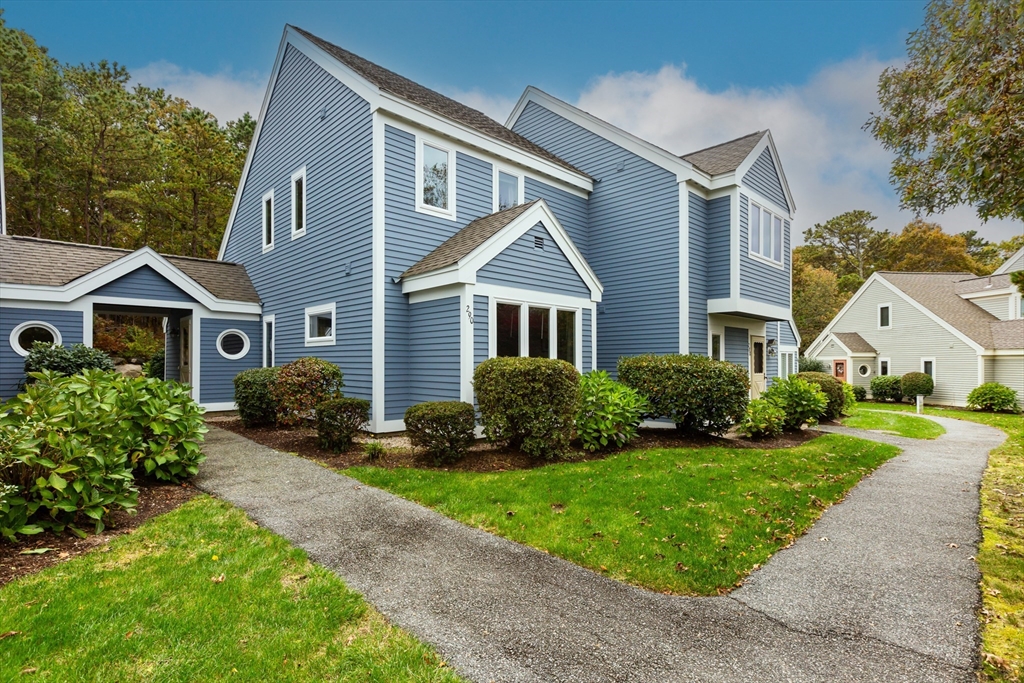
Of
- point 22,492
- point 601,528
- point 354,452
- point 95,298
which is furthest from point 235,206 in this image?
point 601,528

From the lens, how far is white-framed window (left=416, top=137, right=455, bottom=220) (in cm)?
1073

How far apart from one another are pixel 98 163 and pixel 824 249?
55.4m

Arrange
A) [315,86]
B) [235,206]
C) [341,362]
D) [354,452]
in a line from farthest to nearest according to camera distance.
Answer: [235,206], [315,86], [341,362], [354,452]

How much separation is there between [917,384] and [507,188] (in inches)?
927

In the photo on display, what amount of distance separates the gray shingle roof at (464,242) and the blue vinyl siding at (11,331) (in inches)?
330

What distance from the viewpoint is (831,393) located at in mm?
13977

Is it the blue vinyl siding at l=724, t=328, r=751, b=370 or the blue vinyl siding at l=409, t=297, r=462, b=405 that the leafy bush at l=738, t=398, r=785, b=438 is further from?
the blue vinyl siding at l=409, t=297, r=462, b=405

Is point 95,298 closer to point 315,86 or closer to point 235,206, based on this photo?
point 235,206

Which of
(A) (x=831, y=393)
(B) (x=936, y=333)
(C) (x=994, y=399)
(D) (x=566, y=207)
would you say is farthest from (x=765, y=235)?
(B) (x=936, y=333)

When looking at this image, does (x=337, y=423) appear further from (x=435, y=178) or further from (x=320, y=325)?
(x=435, y=178)

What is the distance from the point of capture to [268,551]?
4.21 metres

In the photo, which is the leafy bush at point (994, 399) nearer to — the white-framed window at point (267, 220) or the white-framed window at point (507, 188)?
the white-framed window at point (507, 188)

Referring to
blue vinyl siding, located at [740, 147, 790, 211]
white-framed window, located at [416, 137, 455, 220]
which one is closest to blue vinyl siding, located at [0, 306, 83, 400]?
white-framed window, located at [416, 137, 455, 220]

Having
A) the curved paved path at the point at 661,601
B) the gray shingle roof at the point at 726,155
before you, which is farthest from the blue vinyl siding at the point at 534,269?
the gray shingle roof at the point at 726,155
